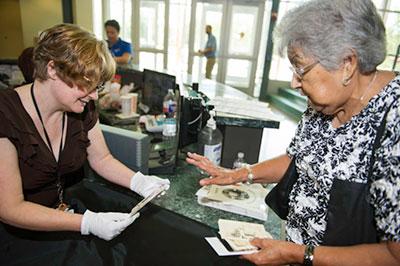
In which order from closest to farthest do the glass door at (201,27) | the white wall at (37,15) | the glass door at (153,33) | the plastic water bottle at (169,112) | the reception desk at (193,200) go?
the reception desk at (193,200) → the plastic water bottle at (169,112) → the white wall at (37,15) → the glass door at (153,33) → the glass door at (201,27)

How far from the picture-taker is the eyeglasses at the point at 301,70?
89 cm

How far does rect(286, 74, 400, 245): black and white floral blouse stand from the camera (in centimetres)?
76

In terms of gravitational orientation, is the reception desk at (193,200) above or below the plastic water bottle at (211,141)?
below

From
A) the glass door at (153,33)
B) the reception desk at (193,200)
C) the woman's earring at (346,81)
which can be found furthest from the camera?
the glass door at (153,33)

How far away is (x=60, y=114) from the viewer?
1280mm

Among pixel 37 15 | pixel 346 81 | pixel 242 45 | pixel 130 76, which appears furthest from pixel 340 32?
pixel 37 15

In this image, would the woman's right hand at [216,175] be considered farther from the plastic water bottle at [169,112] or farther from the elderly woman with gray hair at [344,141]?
the plastic water bottle at [169,112]

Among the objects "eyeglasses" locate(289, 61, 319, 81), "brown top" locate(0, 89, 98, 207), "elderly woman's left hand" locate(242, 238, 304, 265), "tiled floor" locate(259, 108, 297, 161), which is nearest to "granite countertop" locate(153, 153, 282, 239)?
"elderly woman's left hand" locate(242, 238, 304, 265)

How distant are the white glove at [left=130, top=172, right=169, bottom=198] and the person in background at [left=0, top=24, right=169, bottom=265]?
0.18 m

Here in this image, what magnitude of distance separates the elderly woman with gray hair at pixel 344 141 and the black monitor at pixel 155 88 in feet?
5.31

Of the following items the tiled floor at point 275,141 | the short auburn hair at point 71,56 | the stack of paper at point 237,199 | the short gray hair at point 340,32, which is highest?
the short gray hair at point 340,32

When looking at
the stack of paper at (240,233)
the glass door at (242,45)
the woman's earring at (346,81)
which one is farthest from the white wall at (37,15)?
the woman's earring at (346,81)

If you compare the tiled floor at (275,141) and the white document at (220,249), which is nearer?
the white document at (220,249)

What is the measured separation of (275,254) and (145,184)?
64 cm
